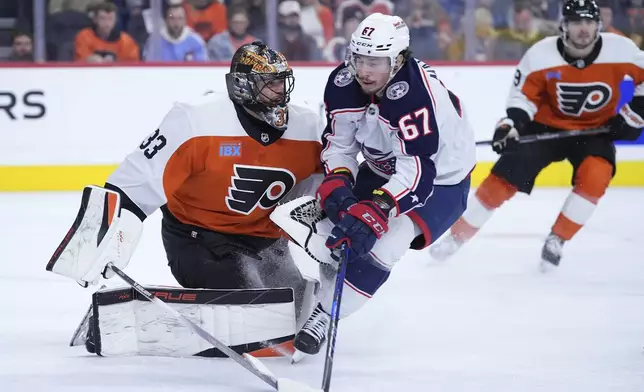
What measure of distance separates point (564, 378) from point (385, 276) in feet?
1.80

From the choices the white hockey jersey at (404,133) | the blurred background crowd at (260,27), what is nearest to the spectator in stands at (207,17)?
the blurred background crowd at (260,27)

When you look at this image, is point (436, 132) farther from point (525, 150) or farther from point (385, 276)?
point (525, 150)

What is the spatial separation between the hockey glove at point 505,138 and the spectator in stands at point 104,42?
8.85 feet

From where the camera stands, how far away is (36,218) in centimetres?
500

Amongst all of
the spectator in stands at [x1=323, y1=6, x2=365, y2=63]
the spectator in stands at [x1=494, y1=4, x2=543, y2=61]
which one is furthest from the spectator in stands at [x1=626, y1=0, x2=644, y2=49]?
the spectator in stands at [x1=323, y1=6, x2=365, y2=63]

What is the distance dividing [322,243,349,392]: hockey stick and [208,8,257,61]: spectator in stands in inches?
141

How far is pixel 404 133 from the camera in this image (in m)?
2.61

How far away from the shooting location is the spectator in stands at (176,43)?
5.92 meters

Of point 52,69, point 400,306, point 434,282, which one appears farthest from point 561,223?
point 52,69

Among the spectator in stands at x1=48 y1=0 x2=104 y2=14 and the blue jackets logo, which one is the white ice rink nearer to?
the blue jackets logo

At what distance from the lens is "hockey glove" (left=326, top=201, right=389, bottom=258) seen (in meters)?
2.53

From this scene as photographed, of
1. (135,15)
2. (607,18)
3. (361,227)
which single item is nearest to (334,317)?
(361,227)

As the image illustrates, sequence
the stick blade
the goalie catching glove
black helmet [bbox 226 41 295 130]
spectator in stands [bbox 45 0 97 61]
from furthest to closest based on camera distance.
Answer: spectator in stands [bbox 45 0 97 61] → black helmet [bbox 226 41 295 130] → the goalie catching glove → the stick blade

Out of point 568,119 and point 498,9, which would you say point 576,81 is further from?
point 498,9
